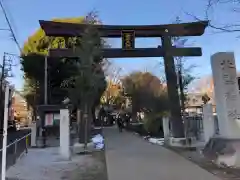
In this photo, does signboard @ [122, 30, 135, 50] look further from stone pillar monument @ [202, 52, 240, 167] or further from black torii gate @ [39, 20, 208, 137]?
stone pillar monument @ [202, 52, 240, 167]

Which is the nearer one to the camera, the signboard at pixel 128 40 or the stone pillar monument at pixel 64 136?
the stone pillar monument at pixel 64 136

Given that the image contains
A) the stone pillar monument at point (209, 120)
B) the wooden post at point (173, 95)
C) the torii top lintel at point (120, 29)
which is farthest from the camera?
the torii top lintel at point (120, 29)

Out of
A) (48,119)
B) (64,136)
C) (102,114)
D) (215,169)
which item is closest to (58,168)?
→ (64,136)

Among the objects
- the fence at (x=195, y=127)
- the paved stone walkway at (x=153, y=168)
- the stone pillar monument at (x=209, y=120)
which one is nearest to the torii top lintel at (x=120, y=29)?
the fence at (x=195, y=127)

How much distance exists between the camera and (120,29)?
19.3 metres

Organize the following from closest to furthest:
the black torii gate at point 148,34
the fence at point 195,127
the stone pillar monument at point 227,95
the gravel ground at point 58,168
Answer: the gravel ground at point 58,168 → the stone pillar monument at point 227,95 → the black torii gate at point 148,34 → the fence at point 195,127

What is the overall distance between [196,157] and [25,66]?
992 inches

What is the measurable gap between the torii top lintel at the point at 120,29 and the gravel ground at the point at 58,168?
7.72m

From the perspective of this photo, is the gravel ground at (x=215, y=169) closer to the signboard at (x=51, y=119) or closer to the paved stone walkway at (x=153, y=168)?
the paved stone walkway at (x=153, y=168)

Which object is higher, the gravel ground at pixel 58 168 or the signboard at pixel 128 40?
the signboard at pixel 128 40

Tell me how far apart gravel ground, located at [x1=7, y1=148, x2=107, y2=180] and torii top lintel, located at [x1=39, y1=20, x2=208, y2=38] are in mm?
7721

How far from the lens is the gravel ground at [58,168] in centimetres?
973

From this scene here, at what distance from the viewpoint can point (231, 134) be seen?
11.4m

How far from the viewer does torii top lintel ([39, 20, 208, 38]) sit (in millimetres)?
18953
